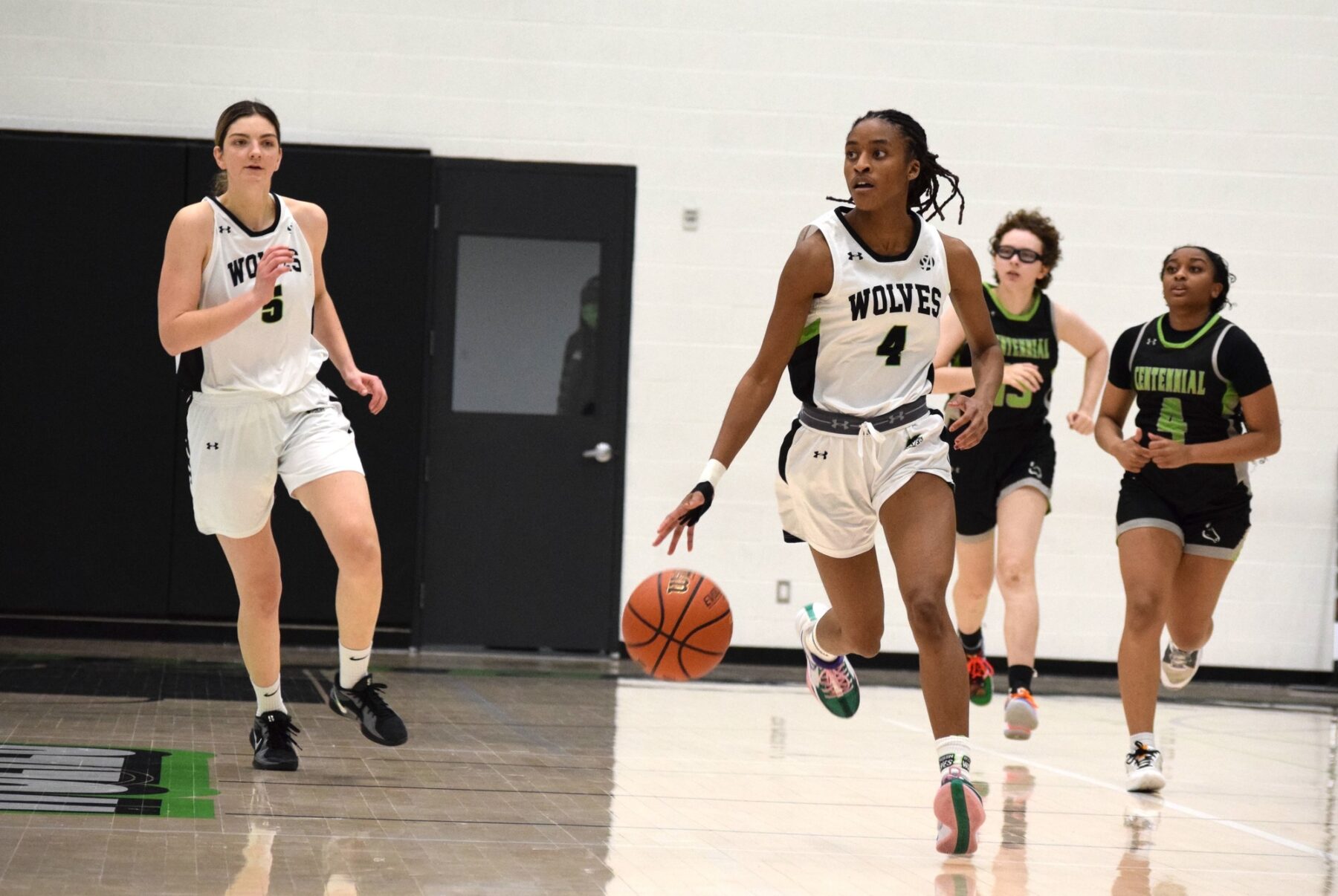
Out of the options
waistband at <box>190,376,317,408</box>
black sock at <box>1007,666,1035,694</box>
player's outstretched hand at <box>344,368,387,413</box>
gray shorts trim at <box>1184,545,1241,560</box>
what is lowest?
black sock at <box>1007,666,1035,694</box>

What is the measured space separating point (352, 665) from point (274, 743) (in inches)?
12.9

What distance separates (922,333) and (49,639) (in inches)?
252

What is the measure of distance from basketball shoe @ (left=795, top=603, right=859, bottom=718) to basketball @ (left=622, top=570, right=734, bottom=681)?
0.57 metres

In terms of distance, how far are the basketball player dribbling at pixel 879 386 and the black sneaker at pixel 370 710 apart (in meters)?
1.35

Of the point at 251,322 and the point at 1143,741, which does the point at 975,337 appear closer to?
the point at 1143,741

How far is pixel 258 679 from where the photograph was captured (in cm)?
473

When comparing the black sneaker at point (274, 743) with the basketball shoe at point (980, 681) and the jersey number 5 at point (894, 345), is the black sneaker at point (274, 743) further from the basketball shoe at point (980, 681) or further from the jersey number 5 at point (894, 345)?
the basketball shoe at point (980, 681)

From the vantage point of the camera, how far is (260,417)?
453 cm

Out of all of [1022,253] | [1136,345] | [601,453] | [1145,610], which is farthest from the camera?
[601,453]

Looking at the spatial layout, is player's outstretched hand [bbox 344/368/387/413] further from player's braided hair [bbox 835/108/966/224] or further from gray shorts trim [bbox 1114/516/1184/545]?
gray shorts trim [bbox 1114/516/1184/545]

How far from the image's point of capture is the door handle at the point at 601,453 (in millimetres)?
9141

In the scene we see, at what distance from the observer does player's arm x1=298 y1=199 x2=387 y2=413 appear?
475cm

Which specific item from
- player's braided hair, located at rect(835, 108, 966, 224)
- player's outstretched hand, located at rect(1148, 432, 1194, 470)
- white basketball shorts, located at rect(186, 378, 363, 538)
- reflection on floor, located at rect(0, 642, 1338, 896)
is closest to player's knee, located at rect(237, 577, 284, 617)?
white basketball shorts, located at rect(186, 378, 363, 538)

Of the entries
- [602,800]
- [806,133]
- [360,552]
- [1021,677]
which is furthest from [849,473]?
[806,133]
